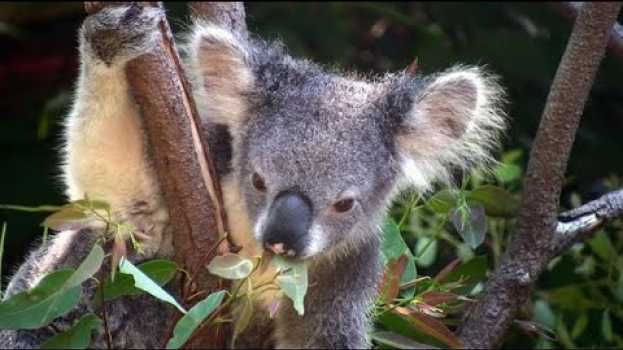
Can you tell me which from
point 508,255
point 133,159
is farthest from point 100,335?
point 508,255

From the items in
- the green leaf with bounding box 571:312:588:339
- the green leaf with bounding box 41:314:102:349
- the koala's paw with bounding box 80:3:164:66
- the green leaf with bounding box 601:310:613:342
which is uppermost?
the koala's paw with bounding box 80:3:164:66

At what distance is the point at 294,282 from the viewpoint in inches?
109

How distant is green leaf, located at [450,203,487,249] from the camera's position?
333 cm

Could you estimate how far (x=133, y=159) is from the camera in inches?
128

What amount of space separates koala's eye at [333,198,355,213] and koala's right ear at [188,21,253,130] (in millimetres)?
423

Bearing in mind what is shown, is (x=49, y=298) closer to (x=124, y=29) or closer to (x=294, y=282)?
(x=294, y=282)

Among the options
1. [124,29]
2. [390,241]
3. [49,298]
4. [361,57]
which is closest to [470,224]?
[390,241]

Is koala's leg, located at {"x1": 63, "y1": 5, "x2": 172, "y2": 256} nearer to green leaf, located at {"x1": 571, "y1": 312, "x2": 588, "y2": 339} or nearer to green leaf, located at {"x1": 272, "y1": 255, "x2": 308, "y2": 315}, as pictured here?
green leaf, located at {"x1": 272, "y1": 255, "x2": 308, "y2": 315}

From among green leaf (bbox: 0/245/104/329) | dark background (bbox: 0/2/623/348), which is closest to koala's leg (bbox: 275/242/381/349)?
green leaf (bbox: 0/245/104/329)

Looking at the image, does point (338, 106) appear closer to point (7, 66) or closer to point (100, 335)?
point (100, 335)

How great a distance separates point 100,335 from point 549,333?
140cm

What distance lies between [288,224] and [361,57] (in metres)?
2.98

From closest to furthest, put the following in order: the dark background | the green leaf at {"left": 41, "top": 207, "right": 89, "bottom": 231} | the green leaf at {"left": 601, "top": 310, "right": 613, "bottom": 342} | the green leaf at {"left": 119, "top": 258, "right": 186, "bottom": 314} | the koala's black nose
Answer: the green leaf at {"left": 119, "top": 258, "right": 186, "bottom": 314}
the green leaf at {"left": 41, "top": 207, "right": 89, "bottom": 231}
the koala's black nose
the green leaf at {"left": 601, "top": 310, "right": 613, "bottom": 342}
the dark background

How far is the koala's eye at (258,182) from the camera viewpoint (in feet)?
10.4
